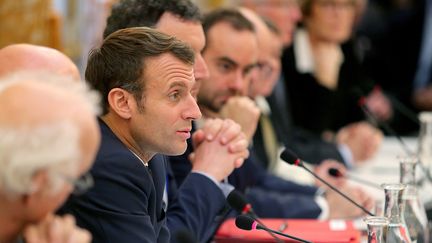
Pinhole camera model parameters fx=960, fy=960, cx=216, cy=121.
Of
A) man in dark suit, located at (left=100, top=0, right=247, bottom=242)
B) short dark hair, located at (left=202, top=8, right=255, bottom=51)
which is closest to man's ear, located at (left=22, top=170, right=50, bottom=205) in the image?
man in dark suit, located at (left=100, top=0, right=247, bottom=242)

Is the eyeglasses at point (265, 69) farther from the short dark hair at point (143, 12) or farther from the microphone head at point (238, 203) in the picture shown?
the microphone head at point (238, 203)

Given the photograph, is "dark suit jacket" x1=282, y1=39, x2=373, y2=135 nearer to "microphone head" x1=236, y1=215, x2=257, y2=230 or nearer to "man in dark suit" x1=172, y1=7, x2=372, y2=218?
"man in dark suit" x1=172, y1=7, x2=372, y2=218

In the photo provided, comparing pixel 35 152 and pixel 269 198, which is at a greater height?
pixel 35 152

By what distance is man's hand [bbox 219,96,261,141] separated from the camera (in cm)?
271

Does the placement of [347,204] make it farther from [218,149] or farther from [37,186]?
[37,186]

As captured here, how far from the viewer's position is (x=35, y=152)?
1.17 metres

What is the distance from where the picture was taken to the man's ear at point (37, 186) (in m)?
1.20

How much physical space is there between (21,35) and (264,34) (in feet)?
2.89

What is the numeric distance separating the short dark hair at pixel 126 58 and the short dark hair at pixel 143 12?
487mm

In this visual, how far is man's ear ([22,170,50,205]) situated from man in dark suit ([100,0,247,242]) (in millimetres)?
842

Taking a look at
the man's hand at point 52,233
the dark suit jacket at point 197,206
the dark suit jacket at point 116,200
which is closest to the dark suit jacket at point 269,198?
the dark suit jacket at point 197,206

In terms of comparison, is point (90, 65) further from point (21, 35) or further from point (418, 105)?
point (418, 105)

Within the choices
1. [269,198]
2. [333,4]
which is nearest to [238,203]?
[269,198]

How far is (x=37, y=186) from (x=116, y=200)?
0.50 m
